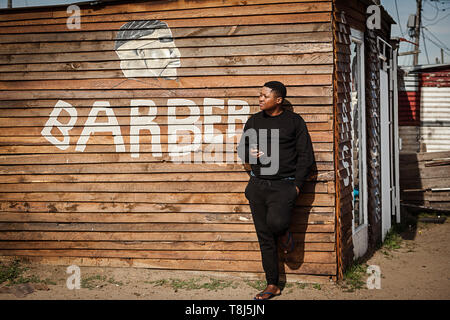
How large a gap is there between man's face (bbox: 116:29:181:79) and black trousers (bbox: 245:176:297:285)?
6.27 ft

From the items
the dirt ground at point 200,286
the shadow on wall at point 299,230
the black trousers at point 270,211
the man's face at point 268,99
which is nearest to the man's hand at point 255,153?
the black trousers at point 270,211

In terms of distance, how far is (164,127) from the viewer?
19.1 feet

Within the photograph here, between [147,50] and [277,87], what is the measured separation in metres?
1.95

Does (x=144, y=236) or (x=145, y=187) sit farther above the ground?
(x=145, y=187)

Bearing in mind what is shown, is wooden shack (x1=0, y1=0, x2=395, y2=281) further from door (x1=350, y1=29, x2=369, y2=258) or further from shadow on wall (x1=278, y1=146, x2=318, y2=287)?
door (x1=350, y1=29, x2=369, y2=258)

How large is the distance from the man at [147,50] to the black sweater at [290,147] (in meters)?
1.58

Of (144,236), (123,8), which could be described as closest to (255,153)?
(144,236)

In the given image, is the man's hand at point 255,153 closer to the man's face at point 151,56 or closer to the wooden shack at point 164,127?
the wooden shack at point 164,127

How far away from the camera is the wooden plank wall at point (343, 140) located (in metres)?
5.47

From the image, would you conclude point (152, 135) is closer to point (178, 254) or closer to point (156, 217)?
point (156, 217)

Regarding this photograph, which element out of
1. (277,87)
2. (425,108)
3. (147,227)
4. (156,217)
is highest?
(425,108)
